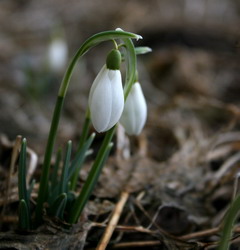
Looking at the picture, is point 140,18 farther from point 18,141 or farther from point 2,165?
point 18,141

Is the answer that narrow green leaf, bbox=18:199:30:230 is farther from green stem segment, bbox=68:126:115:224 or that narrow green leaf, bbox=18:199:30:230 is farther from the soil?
green stem segment, bbox=68:126:115:224

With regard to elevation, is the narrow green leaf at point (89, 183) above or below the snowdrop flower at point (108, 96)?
below

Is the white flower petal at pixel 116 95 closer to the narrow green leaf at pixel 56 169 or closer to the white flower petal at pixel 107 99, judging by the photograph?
the white flower petal at pixel 107 99

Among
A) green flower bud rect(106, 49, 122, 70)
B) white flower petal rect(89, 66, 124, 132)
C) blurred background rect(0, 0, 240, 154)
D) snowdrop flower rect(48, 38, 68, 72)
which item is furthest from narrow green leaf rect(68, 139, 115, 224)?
A: snowdrop flower rect(48, 38, 68, 72)

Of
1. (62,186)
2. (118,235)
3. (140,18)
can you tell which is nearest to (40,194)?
(62,186)

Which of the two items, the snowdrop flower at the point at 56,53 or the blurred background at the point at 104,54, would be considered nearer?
the blurred background at the point at 104,54

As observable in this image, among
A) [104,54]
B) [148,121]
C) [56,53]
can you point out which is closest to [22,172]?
[148,121]

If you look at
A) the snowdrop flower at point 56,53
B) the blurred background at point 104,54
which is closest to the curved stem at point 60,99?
the blurred background at point 104,54

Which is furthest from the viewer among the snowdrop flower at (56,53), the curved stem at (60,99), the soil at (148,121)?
the snowdrop flower at (56,53)
